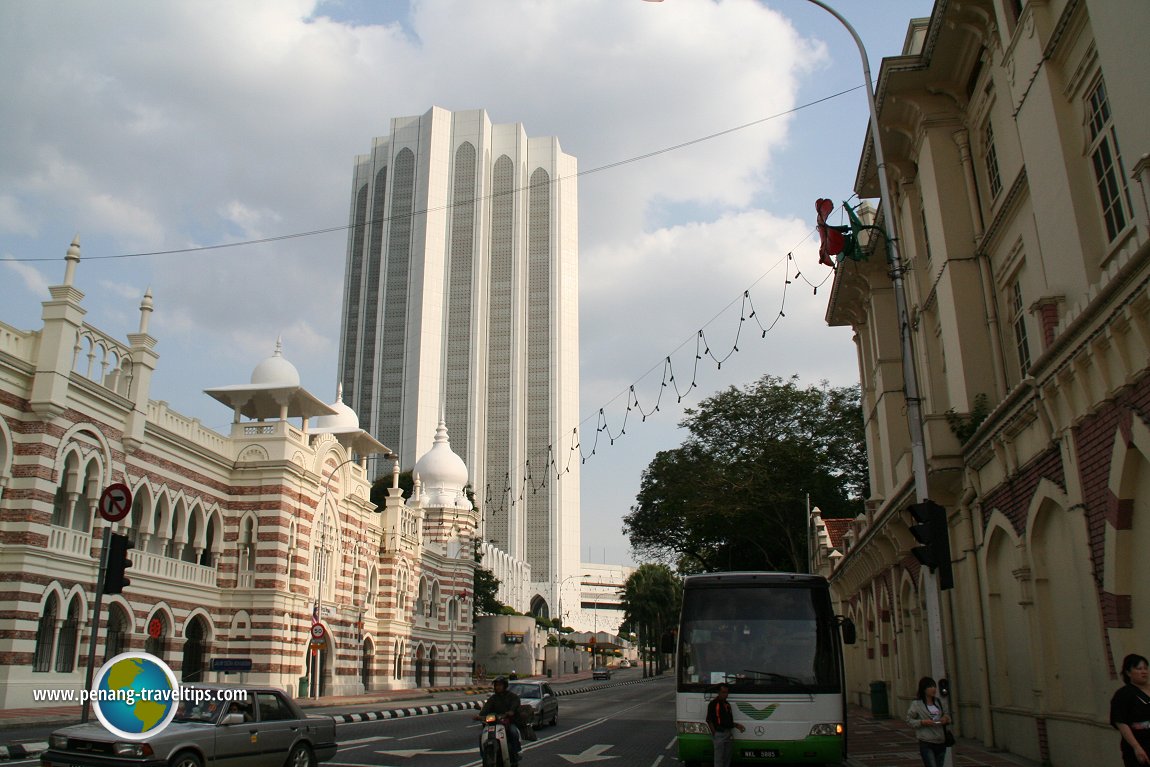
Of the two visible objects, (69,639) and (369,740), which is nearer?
(369,740)

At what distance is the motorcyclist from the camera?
36.3 ft

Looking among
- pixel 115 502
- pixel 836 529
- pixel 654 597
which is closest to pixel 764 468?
pixel 836 529

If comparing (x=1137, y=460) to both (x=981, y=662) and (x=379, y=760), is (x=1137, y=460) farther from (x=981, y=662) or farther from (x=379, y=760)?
(x=379, y=760)

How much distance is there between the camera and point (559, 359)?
113 meters

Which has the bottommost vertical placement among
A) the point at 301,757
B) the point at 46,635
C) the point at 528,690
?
the point at 301,757

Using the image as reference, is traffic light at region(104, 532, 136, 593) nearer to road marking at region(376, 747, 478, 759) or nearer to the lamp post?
road marking at region(376, 747, 478, 759)

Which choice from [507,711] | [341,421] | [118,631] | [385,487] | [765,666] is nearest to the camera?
[507,711]

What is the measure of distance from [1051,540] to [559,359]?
100213 millimetres

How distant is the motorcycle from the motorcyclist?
53 mm

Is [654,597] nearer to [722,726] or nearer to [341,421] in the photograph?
[341,421]

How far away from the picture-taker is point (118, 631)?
2731cm

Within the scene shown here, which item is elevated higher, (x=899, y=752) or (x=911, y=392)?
(x=911, y=392)

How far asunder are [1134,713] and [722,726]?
19.1 feet

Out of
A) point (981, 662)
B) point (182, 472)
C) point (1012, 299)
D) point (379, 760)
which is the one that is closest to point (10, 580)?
point (182, 472)
